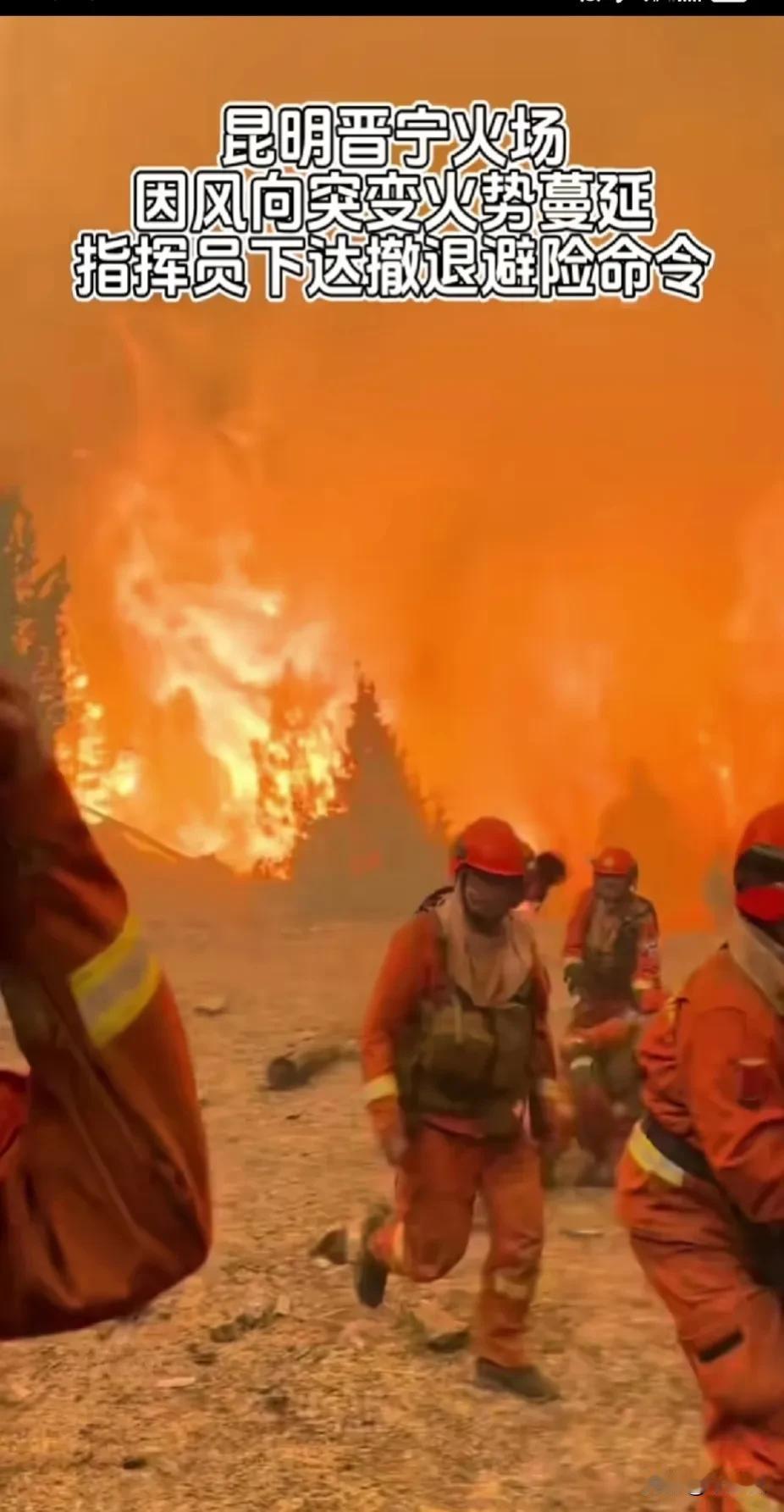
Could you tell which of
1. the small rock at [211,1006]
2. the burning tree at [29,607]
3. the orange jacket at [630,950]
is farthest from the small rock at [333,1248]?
the burning tree at [29,607]

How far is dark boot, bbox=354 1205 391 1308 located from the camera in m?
1.32

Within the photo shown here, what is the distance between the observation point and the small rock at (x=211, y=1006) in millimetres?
1341

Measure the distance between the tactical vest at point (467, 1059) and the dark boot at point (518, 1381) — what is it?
0.75 feet

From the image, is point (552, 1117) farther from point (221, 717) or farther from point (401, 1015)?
point (221, 717)

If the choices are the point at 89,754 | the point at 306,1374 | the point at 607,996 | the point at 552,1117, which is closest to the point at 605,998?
the point at 607,996

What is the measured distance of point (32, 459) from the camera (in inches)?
54.4

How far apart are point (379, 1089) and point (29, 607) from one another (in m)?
0.63

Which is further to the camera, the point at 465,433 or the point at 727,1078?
the point at 465,433

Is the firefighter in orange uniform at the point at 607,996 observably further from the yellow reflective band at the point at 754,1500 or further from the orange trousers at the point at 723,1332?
the yellow reflective band at the point at 754,1500

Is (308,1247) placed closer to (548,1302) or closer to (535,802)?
(548,1302)

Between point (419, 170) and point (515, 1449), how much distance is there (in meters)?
1.34

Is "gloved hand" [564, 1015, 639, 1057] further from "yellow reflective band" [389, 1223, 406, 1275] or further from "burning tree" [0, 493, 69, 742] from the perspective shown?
"burning tree" [0, 493, 69, 742]

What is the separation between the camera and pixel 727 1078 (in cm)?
128

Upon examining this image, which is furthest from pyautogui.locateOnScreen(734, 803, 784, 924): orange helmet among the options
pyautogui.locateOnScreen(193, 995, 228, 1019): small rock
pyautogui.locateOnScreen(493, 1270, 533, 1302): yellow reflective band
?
A: pyautogui.locateOnScreen(193, 995, 228, 1019): small rock
